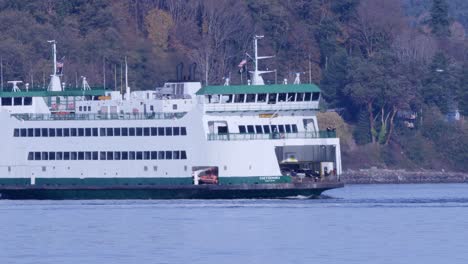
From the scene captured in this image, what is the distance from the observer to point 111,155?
74.8 meters

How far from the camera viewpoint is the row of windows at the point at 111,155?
73.9 metres

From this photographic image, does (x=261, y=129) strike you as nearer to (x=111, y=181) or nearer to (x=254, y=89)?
(x=254, y=89)

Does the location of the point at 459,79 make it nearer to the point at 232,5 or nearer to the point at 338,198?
the point at 232,5

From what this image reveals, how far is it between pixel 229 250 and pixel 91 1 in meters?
73.9

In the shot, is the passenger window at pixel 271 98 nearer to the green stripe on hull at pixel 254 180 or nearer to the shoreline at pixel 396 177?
the green stripe on hull at pixel 254 180

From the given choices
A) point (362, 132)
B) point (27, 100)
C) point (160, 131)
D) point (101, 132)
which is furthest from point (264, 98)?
point (362, 132)

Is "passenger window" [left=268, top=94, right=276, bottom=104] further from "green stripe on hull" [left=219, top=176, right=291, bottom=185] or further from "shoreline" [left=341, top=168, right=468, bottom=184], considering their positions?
"shoreline" [left=341, top=168, right=468, bottom=184]

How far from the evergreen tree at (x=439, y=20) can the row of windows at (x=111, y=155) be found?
64895mm

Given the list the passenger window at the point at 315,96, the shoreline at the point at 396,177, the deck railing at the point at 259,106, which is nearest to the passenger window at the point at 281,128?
the deck railing at the point at 259,106

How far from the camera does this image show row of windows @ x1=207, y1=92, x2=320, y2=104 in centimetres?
7456

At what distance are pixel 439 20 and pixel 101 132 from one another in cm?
6796

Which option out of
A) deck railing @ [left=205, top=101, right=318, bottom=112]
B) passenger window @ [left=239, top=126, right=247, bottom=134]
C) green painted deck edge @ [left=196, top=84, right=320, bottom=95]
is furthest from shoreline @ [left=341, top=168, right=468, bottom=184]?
passenger window @ [left=239, top=126, right=247, bottom=134]

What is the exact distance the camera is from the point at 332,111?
116 meters

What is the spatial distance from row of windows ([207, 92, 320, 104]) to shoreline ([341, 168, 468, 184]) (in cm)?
3164
